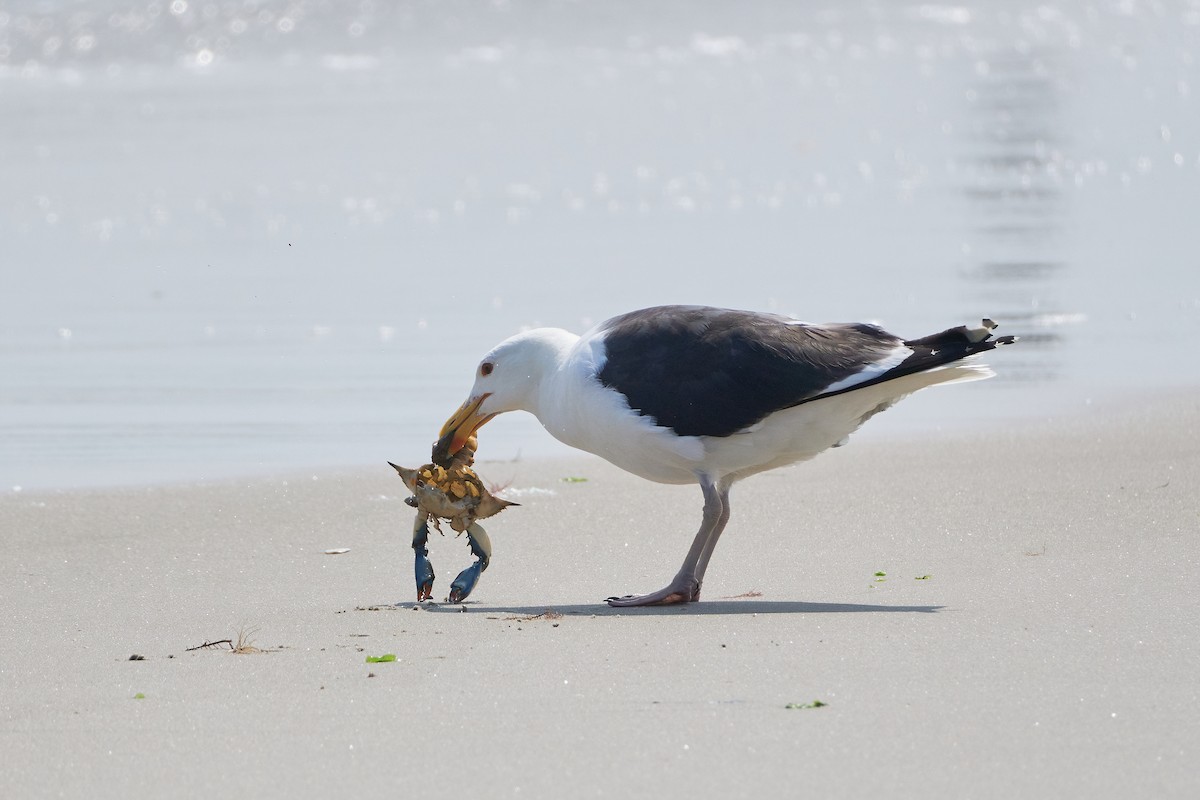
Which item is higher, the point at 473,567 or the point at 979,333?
the point at 979,333

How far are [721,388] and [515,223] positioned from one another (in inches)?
403

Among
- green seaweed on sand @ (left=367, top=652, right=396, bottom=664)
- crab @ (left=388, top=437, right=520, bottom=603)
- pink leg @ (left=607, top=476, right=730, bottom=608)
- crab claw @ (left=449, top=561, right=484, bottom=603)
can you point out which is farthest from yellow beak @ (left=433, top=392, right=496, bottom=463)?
green seaweed on sand @ (left=367, top=652, right=396, bottom=664)

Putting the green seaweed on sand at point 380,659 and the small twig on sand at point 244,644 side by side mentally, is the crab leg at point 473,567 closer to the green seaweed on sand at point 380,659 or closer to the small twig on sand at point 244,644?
the small twig on sand at point 244,644

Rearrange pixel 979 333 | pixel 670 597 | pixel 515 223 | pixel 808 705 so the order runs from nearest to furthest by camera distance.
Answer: pixel 808 705 → pixel 979 333 → pixel 670 597 → pixel 515 223

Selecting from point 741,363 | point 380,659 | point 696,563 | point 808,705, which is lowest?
point 808,705

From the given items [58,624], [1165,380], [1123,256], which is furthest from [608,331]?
[1123,256]

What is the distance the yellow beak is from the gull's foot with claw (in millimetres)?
1000

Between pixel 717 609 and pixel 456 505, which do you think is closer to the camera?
pixel 717 609

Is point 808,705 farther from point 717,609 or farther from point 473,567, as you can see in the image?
point 473,567

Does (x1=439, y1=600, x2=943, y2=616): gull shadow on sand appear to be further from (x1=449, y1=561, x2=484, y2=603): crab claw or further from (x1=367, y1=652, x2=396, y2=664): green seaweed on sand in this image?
(x1=367, y1=652, x2=396, y2=664): green seaweed on sand

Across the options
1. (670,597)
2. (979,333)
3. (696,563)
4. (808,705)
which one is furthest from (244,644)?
(979,333)

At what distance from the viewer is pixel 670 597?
630 cm

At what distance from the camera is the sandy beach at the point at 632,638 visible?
13.6 ft

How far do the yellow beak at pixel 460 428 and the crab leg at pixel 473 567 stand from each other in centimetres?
46
